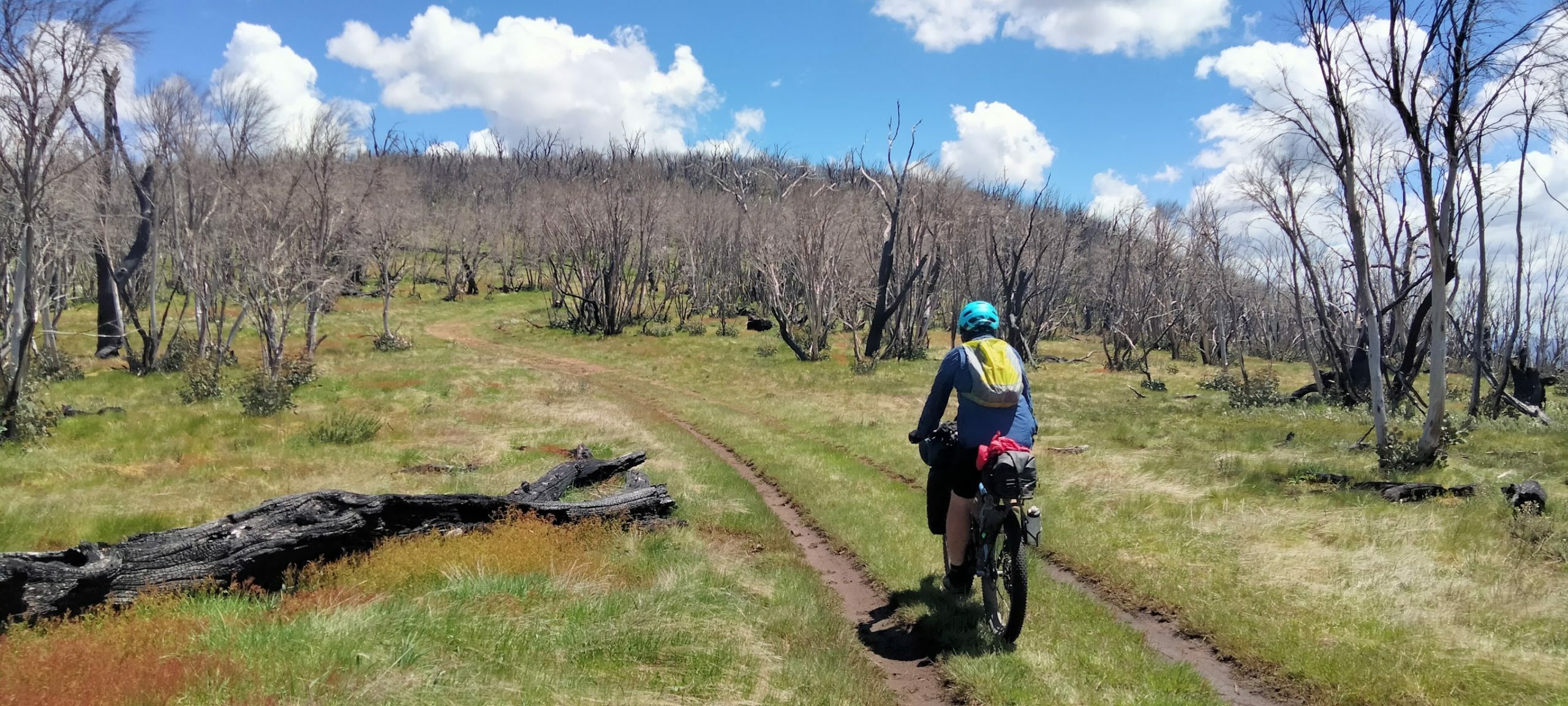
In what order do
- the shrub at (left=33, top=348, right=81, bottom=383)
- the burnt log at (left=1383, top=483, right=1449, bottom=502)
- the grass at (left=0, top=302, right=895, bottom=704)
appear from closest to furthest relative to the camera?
the grass at (left=0, top=302, right=895, bottom=704), the burnt log at (left=1383, top=483, right=1449, bottom=502), the shrub at (left=33, top=348, right=81, bottom=383)

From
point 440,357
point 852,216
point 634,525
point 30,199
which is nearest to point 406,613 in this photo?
point 634,525

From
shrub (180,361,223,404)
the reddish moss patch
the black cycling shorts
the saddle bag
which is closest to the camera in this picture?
the reddish moss patch

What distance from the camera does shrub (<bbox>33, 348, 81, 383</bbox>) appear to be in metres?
22.0

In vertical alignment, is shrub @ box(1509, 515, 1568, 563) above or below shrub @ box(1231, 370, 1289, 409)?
below

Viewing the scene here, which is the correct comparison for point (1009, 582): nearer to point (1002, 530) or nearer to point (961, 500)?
point (1002, 530)

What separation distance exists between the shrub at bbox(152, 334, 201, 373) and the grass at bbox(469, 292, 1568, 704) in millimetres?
18841

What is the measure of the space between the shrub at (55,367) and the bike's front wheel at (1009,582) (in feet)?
87.8

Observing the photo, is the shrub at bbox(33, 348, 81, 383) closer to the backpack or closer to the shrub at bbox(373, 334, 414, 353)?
the shrub at bbox(373, 334, 414, 353)

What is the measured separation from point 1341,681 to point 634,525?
20.0ft

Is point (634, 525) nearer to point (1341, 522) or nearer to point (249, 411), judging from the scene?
point (1341, 522)

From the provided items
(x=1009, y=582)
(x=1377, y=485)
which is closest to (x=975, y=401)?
(x=1009, y=582)

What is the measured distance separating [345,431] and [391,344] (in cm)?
2112

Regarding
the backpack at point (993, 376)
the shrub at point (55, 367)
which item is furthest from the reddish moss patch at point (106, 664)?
the shrub at point (55, 367)

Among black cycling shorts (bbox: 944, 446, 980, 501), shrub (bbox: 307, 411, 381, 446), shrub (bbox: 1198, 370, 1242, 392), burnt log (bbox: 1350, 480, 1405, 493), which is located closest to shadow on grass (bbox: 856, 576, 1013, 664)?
black cycling shorts (bbox: 944, 446, 980, 501)
